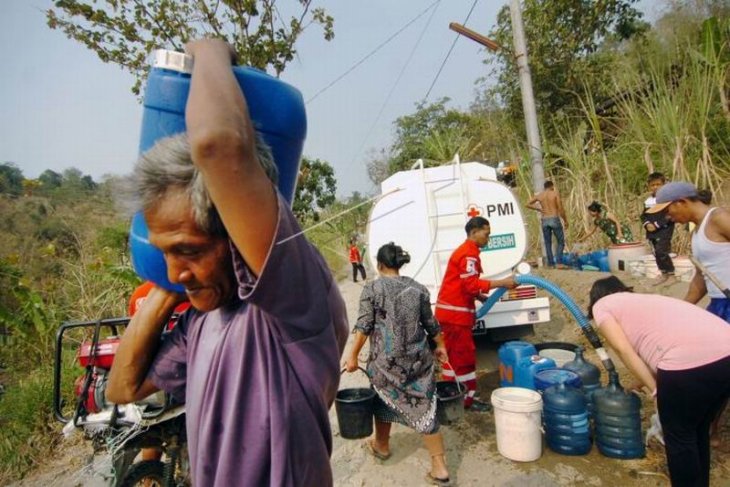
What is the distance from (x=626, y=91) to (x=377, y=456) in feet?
22.1

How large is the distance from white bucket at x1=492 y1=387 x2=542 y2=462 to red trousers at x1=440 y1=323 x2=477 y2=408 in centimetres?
84

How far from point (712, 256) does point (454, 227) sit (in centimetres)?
269

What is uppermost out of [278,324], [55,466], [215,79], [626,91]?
[626,91]

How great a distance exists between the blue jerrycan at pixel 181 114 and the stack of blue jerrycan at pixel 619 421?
3166 mm

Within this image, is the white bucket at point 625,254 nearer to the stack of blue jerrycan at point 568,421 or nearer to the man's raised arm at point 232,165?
the stack of blue jerrycan at point 568,421

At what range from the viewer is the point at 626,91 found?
720 centimetres

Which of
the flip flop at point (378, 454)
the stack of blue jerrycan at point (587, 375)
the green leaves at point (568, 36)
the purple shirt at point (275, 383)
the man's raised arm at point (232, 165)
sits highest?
the green leaves at point (568, 36)

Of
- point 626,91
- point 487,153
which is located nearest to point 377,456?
point 626,91

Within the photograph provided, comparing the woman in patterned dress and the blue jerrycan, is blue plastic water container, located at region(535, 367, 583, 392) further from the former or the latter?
the blue jerrycan

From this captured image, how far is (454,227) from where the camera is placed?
5.48 meters

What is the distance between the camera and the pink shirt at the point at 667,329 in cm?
235

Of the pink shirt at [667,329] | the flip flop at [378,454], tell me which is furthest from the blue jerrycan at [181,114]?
the flip flop at [378,454]

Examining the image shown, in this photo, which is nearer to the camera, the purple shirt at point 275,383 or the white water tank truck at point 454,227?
the purple shirt at point 275,383

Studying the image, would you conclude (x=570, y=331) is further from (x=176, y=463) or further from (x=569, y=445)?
(x=176, y=463)
